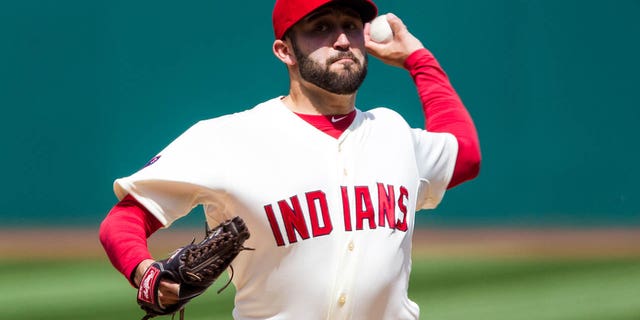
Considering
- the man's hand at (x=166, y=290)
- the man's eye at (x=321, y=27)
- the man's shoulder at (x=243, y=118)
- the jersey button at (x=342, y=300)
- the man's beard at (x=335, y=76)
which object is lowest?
the jersey button at (x=342, y=300)

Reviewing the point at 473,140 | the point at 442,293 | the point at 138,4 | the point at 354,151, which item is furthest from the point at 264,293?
the point at 138,4

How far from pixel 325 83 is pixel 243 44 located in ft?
11.3

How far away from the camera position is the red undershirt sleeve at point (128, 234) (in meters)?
2.51

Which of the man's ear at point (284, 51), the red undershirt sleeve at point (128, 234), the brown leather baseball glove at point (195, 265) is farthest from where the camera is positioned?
the man's ear at point (284, 51)

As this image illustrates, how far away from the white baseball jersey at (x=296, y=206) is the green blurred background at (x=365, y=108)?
9.60 ft

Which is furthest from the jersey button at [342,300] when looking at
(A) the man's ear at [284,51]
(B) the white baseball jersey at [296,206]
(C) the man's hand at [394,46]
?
(C) the man's hand at [394,46]

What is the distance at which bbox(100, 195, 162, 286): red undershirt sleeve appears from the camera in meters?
2.51

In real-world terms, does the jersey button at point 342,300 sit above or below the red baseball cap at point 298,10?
below

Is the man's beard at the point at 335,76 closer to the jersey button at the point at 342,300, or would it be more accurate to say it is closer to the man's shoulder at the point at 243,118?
the man's shoulder at the point at 243,118

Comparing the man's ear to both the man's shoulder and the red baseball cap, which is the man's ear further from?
the man's shoulder

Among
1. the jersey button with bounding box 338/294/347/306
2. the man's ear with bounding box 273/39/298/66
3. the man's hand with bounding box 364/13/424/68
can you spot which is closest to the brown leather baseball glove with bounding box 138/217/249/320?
the jersey button with bounding box 338/294/347/306

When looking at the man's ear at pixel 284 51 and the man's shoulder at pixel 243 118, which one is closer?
the man's shoulder at pixel 243 118

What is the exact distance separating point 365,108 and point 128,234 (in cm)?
368

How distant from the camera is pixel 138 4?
6230 mm
